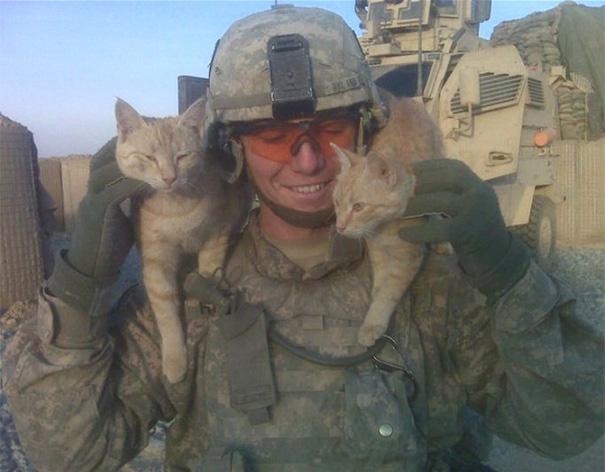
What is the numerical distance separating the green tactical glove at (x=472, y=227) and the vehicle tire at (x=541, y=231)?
22.2 ft

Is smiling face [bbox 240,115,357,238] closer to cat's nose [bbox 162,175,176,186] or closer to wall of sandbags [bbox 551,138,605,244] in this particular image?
cat's nose [bbox 162,175,176,186]

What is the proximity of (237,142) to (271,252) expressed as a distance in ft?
1.53

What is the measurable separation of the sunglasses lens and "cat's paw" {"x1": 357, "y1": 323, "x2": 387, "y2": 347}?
0.67 metres

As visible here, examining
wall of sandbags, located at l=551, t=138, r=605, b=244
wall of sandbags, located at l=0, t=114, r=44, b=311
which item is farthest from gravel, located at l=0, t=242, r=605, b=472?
wall of sandbags, located at l=551, t=138, r=605, b=244

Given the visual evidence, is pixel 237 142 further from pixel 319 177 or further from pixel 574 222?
pixel 574 222

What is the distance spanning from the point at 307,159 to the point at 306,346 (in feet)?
2.21

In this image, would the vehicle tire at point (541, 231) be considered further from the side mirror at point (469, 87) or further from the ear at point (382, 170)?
the ear at point (382, 170)

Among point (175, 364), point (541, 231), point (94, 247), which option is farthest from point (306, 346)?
point (541, 231)

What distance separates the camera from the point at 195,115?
2734 mm

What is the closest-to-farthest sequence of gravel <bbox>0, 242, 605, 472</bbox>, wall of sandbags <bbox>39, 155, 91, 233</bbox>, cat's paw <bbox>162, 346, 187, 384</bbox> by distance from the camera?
cat's paw <bbox>162, 346, 187, 384</bbox>, gravel <bbox>0, 242, 605, 472</bbox>, wall of sandbags <bbox>39, 155, 91, 233</bbox>

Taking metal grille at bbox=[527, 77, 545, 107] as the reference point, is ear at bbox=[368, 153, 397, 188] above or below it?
above

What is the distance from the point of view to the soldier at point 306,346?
6.97 ft

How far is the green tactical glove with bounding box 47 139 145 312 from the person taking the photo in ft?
7.25

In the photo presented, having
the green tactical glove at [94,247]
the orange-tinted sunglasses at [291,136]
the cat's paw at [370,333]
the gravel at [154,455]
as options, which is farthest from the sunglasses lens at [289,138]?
the gravel at [154,455]
